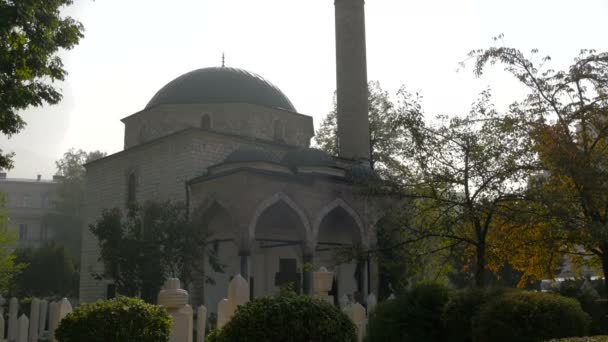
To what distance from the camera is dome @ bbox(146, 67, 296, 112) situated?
20.4 meters

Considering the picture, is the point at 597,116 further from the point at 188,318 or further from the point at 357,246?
the point at 188,318

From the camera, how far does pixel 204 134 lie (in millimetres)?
17781

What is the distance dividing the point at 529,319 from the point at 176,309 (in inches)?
145

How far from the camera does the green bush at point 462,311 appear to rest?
7.14 meters

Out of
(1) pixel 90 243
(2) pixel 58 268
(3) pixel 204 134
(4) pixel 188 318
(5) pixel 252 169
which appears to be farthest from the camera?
(2) pixel 58 268

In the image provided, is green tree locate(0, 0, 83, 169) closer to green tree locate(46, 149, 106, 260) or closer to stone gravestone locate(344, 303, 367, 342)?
stone gravestone locate(344, 303, 367, 342)

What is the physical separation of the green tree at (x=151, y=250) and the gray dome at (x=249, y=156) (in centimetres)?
235

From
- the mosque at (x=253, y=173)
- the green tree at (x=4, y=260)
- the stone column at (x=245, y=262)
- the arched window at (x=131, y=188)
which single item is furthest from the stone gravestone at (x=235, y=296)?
the green tree at (x=4, y=260)

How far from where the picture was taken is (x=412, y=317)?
24.1 feet

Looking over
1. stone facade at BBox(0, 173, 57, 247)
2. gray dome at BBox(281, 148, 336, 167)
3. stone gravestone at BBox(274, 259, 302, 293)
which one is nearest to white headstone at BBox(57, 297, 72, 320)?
gray dome at BBox(281, 148, 336, 167)

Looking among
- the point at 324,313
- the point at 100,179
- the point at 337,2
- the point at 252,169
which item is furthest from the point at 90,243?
the point at 324,313

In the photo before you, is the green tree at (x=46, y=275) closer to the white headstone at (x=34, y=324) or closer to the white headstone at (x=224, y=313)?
the white headstone at (x=34, y=324)

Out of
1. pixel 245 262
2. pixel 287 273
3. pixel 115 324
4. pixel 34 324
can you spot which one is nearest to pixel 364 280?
pixel 287 273

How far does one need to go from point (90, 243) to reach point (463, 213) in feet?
49.4
